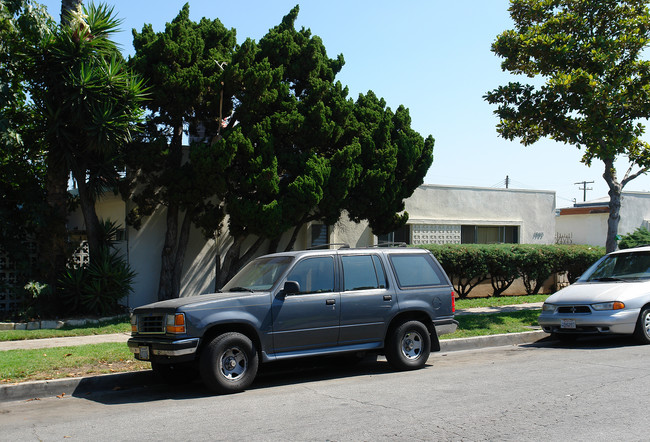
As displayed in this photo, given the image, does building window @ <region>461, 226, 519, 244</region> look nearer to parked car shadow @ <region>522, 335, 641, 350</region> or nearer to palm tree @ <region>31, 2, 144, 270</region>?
parked car shadow @ <region>522, 335, 641, 350</region>

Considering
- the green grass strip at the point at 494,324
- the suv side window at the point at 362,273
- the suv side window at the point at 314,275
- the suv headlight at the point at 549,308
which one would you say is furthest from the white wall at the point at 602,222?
the suv side window at the point at 314,275

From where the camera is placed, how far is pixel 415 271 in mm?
9797

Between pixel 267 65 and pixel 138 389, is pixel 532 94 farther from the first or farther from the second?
pixel 138 389

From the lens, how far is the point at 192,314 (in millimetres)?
7895

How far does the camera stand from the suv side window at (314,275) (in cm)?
884

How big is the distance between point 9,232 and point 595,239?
22.3 metres

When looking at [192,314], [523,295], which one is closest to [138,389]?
[192,314]

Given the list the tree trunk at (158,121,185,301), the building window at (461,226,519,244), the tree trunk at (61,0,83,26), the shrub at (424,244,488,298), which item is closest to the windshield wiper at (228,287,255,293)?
the tree trunk at (158,121,185,301)

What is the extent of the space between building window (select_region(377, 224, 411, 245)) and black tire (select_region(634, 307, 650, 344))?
907 cm

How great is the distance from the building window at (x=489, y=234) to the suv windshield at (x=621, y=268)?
27.0 ft

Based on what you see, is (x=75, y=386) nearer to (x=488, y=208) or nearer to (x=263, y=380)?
(x=263, y=380)

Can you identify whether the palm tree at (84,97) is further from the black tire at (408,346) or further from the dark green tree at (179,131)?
the black tire at (408,346)

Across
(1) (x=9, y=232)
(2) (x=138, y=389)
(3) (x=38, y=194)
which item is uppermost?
(3) (x=38, y=194)

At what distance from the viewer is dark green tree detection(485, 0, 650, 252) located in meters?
14.5
